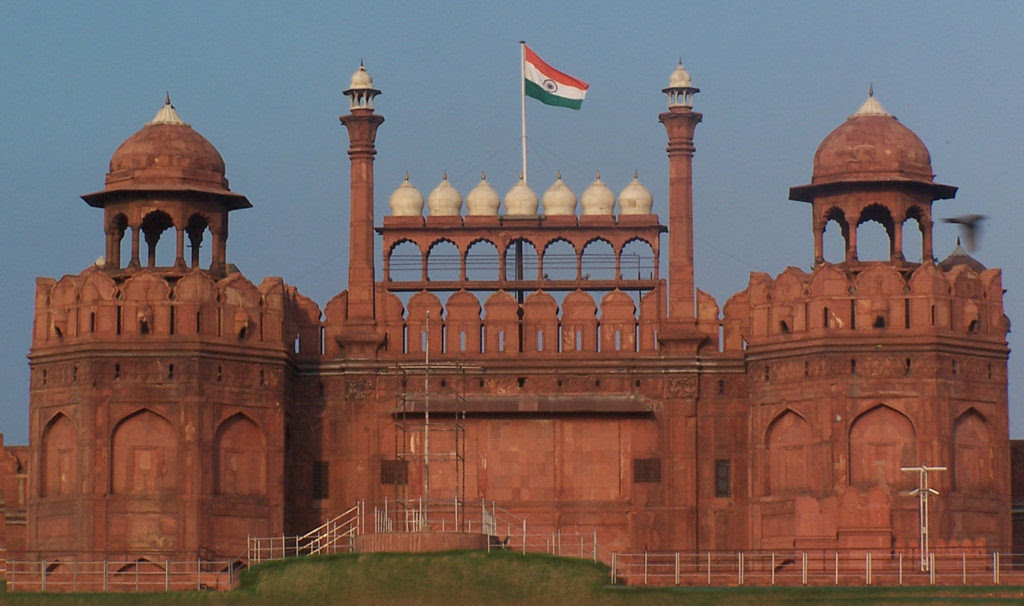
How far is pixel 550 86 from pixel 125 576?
2008cm

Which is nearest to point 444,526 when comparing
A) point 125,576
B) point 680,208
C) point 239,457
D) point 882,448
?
point 239,457

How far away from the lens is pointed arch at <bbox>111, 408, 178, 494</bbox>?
240 feet

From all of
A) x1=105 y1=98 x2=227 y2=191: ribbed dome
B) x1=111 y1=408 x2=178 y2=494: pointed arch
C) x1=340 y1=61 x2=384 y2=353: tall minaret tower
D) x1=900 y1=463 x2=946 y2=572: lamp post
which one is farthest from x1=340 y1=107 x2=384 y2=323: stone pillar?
x1=900 y1=463 x2=946 y2=572: lamp post

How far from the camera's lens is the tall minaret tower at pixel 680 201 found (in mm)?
78312

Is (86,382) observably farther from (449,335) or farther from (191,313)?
(449,335)

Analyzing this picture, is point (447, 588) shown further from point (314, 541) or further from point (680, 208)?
point (680, 208)

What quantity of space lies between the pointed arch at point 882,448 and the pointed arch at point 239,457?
15.6 meters

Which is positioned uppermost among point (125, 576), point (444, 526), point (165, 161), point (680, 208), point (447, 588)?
point (165, 161)

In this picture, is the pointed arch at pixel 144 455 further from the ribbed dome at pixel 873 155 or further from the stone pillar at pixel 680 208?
the ribbed dome at pixel 873 155

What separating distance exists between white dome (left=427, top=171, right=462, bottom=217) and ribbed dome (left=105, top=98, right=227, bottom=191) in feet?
27.5

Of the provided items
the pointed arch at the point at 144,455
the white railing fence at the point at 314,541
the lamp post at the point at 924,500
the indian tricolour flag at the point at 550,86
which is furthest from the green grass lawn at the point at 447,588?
the indian tricolour flag at the point at 550,86

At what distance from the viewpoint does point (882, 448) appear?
240ft

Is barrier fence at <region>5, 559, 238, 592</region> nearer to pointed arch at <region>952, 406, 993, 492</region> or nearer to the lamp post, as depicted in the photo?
the lamp post

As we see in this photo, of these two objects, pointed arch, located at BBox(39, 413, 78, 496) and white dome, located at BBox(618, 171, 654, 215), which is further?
white dome, located at BBox(618, 171, 654, 215)
